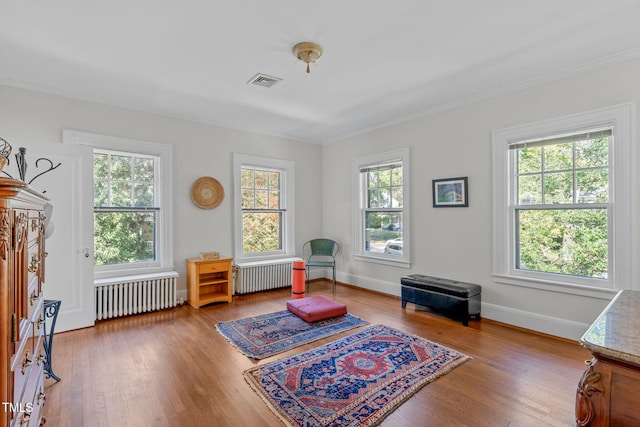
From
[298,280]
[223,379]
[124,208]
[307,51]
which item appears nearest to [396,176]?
[298,280]

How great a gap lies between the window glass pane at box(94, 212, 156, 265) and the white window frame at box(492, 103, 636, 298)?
452cm

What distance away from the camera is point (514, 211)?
3650 millimetres

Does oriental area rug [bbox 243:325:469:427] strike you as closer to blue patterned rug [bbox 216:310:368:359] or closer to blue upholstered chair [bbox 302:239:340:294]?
blue patterned rug [bbox 216:310:368:359]

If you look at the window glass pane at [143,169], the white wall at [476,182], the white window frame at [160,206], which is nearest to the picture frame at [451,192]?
the white wall at [476,182]

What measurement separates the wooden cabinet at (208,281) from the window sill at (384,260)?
2171 mm

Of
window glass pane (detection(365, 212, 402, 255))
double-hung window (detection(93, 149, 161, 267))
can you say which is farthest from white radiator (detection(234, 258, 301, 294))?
window glass pane (detection(365, 212, 402, 255))

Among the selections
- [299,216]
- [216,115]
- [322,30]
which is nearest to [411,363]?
[322,30]

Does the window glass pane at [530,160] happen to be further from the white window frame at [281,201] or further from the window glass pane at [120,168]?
the window glass pane at [120,168]

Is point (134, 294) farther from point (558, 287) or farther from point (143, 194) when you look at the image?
point (558, 287)

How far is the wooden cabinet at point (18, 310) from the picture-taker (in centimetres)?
103

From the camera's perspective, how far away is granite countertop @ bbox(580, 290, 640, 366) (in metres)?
1.19

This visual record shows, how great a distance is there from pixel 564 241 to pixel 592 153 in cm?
92

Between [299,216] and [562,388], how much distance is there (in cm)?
438

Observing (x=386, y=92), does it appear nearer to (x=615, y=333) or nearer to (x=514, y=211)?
(x=514, y=211)
